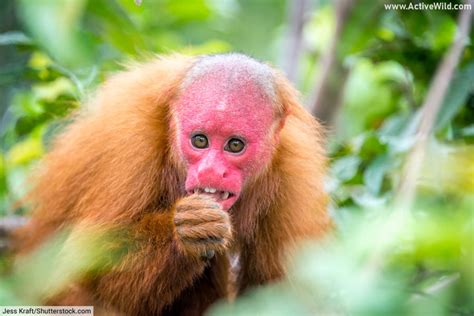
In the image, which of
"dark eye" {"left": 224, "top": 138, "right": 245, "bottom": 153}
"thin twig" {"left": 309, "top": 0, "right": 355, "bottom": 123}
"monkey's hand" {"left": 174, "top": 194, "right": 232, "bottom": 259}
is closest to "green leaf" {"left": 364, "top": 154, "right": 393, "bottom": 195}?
"dark eye" {"left": 224, "top": 138, "right": 245, "bottom": 153}

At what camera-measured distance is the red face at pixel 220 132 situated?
4176 mm

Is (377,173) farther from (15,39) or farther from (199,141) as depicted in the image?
(15,39)

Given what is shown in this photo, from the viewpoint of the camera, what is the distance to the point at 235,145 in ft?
14.1

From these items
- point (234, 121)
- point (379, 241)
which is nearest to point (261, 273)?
point (234, 121)

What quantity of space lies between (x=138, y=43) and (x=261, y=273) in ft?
5.79

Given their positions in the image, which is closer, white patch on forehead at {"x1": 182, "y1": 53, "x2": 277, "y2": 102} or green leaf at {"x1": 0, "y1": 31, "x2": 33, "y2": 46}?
white patch on forehead at {"x1": 182, "y1": 53, "x2": 277, "y2": 102}

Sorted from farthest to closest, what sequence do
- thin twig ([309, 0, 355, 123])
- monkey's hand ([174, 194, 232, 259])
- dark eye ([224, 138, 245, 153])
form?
thin twig ([309, 0, 355, 123])
dark eye ([224, 138, 245, 153])
monkey's hand ([174, 194, 232, 259])

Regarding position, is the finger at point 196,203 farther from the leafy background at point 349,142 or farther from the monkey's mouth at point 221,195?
the leafy background at point 349,142

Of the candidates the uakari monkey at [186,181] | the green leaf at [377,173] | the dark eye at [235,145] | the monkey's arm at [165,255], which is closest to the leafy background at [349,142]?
the green leaf at [377,173]

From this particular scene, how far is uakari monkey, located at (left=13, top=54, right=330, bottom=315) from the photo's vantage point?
4215 millimetres

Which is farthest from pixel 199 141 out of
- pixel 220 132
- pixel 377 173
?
pixel 377 173

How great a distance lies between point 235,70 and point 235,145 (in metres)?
0.41

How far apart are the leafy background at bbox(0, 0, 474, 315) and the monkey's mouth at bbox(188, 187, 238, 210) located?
1.66ft

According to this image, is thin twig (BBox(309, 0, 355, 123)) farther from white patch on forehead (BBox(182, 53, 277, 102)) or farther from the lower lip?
the lower lip
